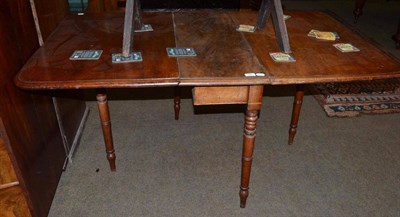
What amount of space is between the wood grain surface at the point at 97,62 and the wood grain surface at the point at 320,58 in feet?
1.36

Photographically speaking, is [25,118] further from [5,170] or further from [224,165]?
[224,165]

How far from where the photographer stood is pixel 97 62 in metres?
1.42

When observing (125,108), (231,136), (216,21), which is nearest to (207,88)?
(216,21)

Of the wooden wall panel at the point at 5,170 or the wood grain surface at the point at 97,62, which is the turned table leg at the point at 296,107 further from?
the wooden wall panel at the point at 5,170

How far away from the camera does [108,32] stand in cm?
173

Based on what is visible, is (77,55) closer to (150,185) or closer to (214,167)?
(150,185)

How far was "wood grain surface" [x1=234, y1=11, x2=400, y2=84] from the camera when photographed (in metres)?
1.37

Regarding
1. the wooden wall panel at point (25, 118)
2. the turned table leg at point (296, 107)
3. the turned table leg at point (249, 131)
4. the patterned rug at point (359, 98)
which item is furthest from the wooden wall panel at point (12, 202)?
the patterned rug at point (359, 98)

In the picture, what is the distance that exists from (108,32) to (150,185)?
0.85 m

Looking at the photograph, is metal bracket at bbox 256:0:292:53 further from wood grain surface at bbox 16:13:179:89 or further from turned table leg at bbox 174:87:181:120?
turned table leg at bbox 174:87:181:120

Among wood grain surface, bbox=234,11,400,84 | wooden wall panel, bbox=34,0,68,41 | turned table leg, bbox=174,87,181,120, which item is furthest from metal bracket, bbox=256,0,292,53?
wooden wall panel, bbox=34,0,68,41

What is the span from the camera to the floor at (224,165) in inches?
71.8

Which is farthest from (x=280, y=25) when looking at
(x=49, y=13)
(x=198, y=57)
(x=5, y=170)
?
(x=5, y=170)

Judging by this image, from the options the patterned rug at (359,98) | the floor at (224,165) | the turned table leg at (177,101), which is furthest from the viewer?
the patterned rug at (359,98)
